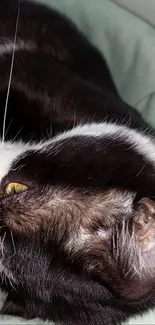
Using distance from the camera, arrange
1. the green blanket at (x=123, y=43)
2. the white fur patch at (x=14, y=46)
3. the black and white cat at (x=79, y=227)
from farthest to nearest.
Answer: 1. the green blanket at (x=123, y=43)
2. the white fur patch at (x=14, y=46)
3. the black and white cat at (x=79, y=227)

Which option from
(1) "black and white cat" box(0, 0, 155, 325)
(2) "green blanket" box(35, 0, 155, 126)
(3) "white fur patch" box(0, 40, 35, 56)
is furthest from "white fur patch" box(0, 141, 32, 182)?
(2) "green blanket" box(35, 0, 155, 126)

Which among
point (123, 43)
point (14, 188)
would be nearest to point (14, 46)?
point (123, 43)

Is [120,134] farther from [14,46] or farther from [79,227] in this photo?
[14,46]

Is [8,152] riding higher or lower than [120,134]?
lower

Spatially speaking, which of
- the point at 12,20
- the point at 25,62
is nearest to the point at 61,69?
the point at 25,62

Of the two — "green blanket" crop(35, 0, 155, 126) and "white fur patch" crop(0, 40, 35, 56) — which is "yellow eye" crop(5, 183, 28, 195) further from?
"green blanket" crop(35, 0, 155, 126)

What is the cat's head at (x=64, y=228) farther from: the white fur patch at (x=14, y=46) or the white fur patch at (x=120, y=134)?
the white fur patch at (x=14, y=46)

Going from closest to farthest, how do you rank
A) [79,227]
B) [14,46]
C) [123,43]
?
[79,227] < [14,46] < [123,43]

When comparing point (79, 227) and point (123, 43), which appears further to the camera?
point (123, 43)

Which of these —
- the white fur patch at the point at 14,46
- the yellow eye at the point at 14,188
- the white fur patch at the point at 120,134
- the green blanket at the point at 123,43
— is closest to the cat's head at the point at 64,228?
the yellow eye at the point at 14,188
